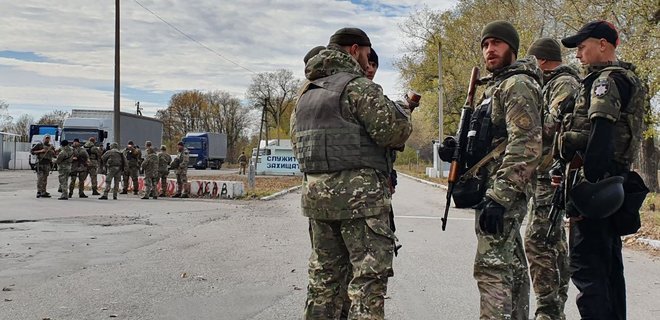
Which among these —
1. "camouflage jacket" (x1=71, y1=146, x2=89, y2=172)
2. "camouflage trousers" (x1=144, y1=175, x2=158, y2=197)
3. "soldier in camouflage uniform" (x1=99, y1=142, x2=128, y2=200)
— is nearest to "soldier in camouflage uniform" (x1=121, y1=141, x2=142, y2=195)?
"soldier in camouflage uniform" (x1=99, y1=142, x2=128, y2=200)

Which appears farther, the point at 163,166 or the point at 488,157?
the point at 163,166

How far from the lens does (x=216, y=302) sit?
18.1ft

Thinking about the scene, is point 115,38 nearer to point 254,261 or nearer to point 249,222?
point 249,222

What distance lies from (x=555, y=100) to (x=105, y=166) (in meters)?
17.4

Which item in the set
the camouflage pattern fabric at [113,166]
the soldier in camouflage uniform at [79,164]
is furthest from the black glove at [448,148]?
the soldier in camouflage uniform at [79,164]

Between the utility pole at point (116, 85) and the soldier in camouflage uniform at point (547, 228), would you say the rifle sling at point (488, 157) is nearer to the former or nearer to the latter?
the soldier in camouflage uniform at point (547, 228)

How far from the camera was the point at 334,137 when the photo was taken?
371cm

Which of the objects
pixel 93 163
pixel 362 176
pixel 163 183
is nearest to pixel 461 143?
pixel 362 176

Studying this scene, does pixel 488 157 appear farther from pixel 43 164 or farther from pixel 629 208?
pixel 43 164

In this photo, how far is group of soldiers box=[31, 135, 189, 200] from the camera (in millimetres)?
18156

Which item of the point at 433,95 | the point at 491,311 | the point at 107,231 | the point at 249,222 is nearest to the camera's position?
the point at 491,311

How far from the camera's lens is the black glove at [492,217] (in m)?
3.58

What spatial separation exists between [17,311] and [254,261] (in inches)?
120

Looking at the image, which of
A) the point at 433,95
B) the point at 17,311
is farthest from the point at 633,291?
the point at 433,95
